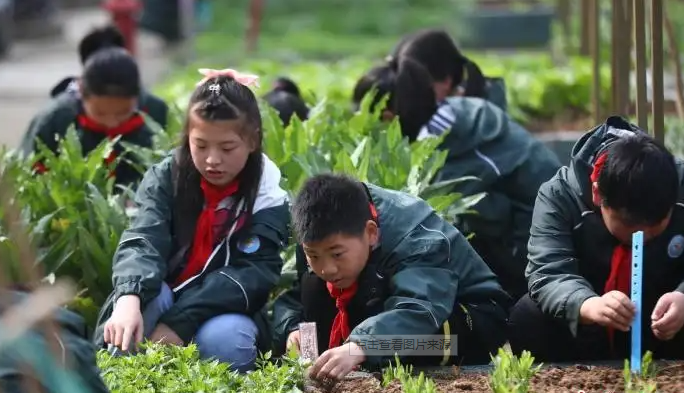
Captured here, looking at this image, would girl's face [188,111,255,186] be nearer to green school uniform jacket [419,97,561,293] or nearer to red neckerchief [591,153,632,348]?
red neckerchief [591,153,632,348]

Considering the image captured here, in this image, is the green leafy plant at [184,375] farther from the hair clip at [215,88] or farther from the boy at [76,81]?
the boy at [76,81]

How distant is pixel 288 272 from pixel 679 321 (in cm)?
156

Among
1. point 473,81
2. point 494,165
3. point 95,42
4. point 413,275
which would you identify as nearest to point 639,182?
point 413,275

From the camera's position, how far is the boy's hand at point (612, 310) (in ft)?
13.1

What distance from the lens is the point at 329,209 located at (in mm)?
4121

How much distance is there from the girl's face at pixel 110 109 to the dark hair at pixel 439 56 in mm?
1310

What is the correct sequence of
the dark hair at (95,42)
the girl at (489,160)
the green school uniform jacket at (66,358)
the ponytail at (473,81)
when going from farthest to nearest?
the dark hair at (95,42) → the ponytail at (473,81) → the girl at (489,160) → the green school uniform jacket at (66,358)

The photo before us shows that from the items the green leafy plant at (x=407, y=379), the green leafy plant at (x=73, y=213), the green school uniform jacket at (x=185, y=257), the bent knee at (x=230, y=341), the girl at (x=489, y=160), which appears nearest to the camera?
the green leafy plant at (x=407, y=379)

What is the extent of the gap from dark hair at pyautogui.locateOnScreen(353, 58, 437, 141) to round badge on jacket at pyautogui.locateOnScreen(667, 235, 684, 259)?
1.94m

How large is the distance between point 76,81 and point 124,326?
2787 mm

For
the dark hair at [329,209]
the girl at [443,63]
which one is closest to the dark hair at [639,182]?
the dark hair at [329,209]

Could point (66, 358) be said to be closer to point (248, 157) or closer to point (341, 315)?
point (341, 315)

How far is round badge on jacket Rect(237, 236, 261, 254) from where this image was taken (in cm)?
480

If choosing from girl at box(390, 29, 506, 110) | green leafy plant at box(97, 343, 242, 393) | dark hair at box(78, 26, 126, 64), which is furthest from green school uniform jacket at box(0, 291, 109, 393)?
dark hair at box(78, 26, 126, 64)
